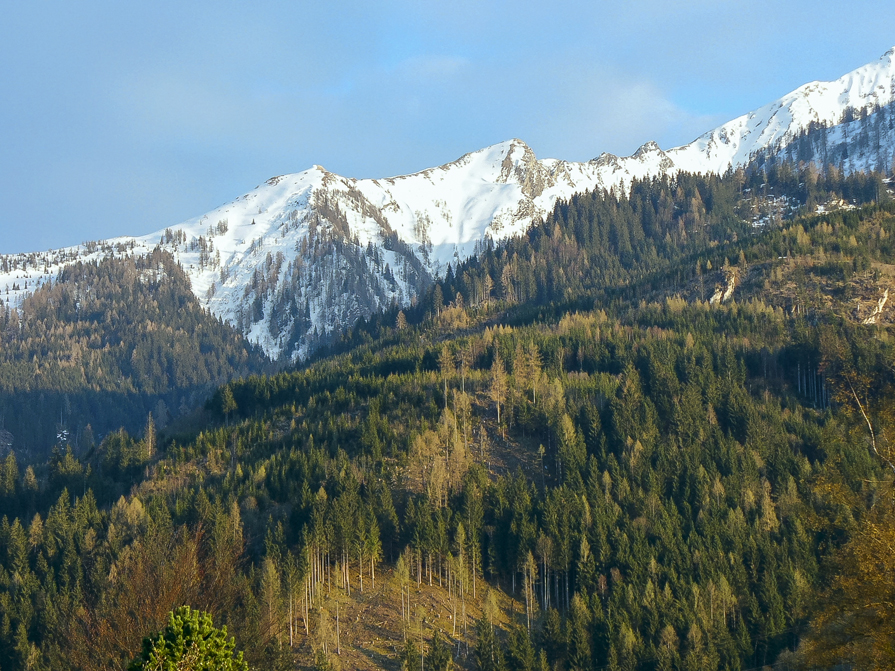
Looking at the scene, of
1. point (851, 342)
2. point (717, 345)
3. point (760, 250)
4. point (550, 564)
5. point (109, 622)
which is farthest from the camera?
point (760, 250)

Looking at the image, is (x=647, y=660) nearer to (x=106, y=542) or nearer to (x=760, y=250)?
(x=106, y=542)

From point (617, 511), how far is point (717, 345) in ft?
185

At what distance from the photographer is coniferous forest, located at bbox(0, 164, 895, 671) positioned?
82062 millimetres

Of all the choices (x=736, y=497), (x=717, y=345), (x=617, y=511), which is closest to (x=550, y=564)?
(x=617, y=511)

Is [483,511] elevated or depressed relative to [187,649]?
depressed

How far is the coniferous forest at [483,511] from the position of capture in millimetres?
82062

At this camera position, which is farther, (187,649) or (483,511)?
(483,511)

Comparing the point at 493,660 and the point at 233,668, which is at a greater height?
the point at 233,668

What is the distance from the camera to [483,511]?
108 meters

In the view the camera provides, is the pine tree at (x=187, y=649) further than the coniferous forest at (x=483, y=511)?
No

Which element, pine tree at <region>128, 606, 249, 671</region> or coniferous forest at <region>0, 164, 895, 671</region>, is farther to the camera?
coniferous forest at <region>0, 164, 895, 671</region>

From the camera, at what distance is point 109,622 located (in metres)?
55.3

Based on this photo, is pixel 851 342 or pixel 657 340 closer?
pixel 851 342

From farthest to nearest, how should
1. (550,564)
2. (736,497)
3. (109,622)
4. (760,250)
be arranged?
(760,250), (736,497), (550,564), (109,622)
